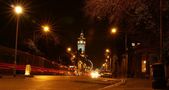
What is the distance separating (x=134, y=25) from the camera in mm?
21547

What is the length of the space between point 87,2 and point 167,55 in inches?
304

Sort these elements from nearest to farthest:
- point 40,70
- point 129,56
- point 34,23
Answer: point 40,70 → point 129,56 → point 34,23

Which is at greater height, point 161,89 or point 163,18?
point 163,18

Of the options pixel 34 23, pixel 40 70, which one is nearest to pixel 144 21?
pixel 40 70

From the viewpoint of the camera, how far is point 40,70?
6738 cm

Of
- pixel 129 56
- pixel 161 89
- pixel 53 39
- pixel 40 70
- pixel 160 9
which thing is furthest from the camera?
pixel 53 39

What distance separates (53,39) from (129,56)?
105 feet

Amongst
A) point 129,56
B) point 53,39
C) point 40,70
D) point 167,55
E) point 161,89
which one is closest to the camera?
point 161,89

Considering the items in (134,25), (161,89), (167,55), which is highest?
(134,25)

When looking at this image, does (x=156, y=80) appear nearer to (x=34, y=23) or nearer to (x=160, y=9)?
(x=160, y=9)

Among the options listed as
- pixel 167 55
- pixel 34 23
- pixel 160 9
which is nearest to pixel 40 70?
pixel 34 23

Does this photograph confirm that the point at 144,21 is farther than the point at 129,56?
No

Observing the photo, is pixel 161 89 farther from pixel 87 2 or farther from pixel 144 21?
pixel 87 2

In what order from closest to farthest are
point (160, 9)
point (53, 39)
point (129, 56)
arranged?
point (160, 9) < point (129, 56) < point (53, 39)
